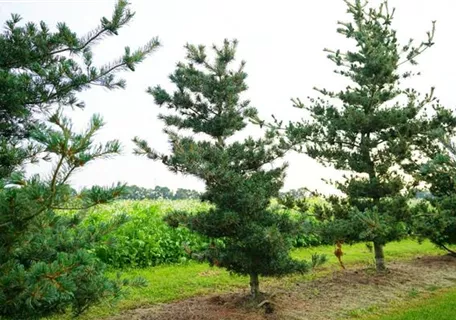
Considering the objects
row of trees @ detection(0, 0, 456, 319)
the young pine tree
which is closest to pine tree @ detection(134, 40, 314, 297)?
row of trees @ detection(0, 0, 456, 319)

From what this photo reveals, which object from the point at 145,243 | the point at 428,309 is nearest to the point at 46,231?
the point at 428,309

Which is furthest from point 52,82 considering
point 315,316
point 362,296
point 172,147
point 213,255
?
point 362,296

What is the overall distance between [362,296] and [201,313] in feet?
13.3

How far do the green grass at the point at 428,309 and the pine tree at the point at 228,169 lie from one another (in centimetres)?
214

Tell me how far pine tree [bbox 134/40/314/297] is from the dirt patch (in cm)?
61

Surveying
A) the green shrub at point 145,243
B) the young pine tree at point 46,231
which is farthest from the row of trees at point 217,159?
the green shrub at point 145,243

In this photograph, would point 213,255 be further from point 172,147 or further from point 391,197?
point 391,197

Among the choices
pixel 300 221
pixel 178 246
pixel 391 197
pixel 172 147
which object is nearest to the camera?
pixel 172 147

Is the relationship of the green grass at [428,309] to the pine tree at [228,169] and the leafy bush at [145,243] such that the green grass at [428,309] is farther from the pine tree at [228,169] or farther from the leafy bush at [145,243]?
the leafy bush at [145,243]

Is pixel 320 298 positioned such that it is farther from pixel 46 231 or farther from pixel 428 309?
pixel 46 231

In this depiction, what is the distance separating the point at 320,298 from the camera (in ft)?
33.0

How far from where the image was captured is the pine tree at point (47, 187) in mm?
3617

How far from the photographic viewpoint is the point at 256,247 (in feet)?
27.5

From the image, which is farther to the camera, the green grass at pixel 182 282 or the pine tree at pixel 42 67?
the green grass at pixel 182 282
